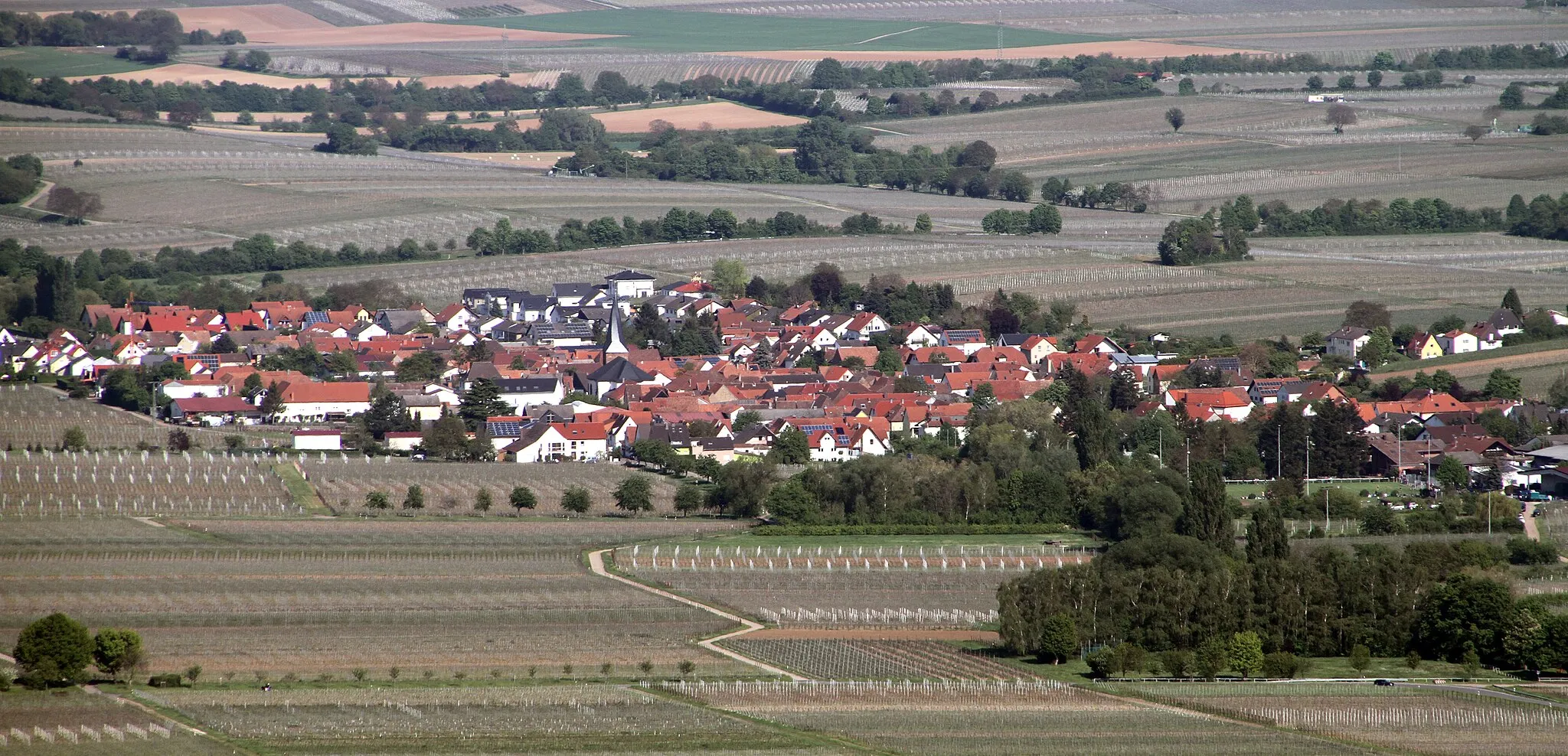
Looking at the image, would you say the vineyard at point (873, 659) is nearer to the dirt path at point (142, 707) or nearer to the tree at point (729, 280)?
the dirt path at point (142, 707)

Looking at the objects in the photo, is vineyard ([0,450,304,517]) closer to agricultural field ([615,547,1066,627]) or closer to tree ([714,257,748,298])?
agricultural field ([615,547,1066,627])

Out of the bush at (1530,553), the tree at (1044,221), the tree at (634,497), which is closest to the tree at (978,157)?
the tree at (1044,221)

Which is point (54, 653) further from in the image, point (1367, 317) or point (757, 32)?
point (757, 32)

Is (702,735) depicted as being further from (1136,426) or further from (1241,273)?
(1241,273)

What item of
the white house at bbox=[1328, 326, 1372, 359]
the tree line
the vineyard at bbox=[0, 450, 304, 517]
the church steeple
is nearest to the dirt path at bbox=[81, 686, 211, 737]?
the tree line

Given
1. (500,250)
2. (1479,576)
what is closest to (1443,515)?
(1479,576)
